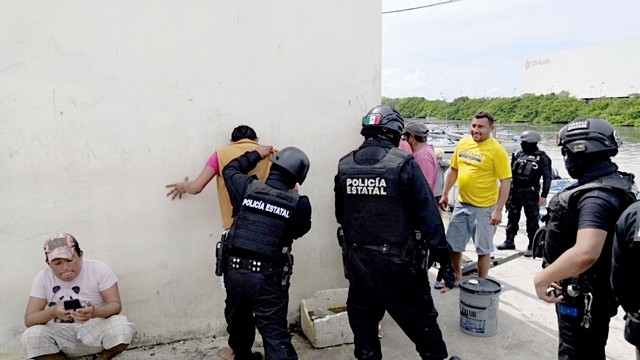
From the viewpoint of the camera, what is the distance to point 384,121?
306 cm

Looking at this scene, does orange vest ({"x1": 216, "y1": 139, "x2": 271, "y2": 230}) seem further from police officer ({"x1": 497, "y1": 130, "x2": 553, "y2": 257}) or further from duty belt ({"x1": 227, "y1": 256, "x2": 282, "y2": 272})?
police officer ({"x1": 497, "y1": 130, "x2": 553, "y2": 257})

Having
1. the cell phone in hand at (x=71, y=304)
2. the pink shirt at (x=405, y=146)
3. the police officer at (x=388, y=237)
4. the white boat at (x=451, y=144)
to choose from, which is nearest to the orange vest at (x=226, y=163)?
the police officer at (x=388, y=237)

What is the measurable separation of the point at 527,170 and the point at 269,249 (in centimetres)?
477

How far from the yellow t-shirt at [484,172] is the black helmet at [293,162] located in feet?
7.17

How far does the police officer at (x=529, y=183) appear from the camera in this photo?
6.21 meters

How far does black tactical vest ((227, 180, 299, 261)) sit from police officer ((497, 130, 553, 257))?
4.57m

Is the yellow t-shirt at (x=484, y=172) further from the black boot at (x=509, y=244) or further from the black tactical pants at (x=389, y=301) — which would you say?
the black boot at (x=509, y=244)

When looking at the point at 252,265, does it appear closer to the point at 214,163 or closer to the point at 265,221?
the point at 265,221

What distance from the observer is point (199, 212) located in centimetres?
358

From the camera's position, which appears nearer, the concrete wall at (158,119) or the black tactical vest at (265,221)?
the black tactical vest at (265,221)

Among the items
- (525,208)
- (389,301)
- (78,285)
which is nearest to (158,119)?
(78,285)

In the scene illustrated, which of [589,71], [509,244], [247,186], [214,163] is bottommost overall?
[509,244]

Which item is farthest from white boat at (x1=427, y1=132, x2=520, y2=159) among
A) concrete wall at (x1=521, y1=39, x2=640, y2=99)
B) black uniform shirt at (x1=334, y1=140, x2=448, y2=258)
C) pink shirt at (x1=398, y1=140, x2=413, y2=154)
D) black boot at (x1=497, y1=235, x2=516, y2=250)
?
concrete wall at (x1=521, y1=39, x2=640, y2=99)

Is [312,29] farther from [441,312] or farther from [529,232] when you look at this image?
[529,232]
